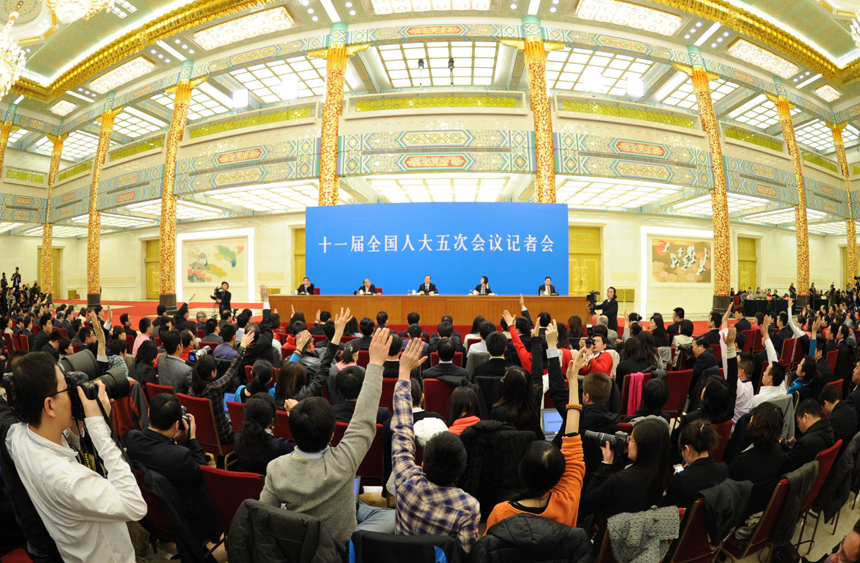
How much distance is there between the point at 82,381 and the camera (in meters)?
1.30

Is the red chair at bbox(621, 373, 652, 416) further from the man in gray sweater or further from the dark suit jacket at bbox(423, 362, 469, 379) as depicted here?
the man in gray sweater

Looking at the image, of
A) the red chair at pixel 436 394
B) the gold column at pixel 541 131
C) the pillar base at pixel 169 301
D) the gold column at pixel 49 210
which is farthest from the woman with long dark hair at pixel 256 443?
the gold column at pixel 49 210

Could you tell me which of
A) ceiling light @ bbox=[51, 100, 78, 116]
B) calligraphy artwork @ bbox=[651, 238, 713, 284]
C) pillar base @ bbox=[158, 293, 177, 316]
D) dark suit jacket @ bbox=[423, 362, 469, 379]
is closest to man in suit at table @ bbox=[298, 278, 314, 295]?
pillar base @ bbox=[158, 293, 177, 316]

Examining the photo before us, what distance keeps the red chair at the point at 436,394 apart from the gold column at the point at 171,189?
447 inches

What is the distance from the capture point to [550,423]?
3086mm

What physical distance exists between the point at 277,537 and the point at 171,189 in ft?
43.7

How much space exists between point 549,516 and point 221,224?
1790cm

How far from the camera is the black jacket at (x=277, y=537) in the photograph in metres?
1.24

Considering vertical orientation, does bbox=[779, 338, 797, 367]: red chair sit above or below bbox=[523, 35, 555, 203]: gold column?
below

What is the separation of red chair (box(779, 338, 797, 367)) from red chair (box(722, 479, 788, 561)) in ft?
14.2

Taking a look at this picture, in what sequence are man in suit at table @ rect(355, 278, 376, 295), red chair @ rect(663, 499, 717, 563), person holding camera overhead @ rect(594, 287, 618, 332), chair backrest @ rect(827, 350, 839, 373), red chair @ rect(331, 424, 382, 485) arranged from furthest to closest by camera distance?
man in suit at table @ rect(355, 278, 376, 295) → person holding camera overhead @ rect(594, 287, 618, 332) → chair backrest @ rect(827, 350, 839, 373) → red chair @ rect(331, 424, 382, 485) → red chair @ rect(663, 499, 717, 563)

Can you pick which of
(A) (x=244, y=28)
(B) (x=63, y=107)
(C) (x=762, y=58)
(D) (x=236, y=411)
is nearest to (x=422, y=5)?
(A) (x=244, y=28)

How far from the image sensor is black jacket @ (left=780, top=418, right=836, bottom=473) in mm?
2143

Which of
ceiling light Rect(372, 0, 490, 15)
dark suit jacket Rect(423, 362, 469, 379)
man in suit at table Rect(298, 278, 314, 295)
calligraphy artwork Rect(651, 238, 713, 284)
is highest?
ceiling light Rect(372, 0, 490, 15)
